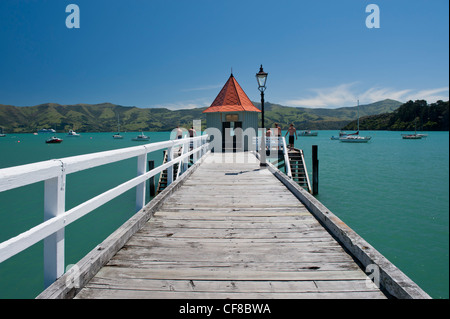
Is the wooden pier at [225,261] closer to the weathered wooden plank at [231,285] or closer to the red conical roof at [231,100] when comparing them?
the weathered wooden plank at [231,285]

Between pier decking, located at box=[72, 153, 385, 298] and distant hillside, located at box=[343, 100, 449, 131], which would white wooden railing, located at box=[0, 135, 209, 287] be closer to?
pier decking, located at box=[72, 153, 385, 298]

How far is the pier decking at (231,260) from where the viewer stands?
226 cm

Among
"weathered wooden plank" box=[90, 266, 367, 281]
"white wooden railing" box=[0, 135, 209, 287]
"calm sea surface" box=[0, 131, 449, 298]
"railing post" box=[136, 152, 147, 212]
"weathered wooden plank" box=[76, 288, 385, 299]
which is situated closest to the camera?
"white wooden railing" box=[0, 135, 209, 287]

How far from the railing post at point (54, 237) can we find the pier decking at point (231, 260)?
30 centimetres

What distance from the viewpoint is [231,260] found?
9.27 ft

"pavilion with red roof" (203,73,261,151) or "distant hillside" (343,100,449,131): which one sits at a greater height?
"distant hillside" (343,100,449,131)

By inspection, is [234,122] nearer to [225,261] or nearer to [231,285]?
[225,261]

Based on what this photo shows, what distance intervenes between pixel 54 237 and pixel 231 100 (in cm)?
1876

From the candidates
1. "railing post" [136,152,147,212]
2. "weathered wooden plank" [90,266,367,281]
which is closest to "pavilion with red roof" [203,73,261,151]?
"railing post" [136,152,147,212]

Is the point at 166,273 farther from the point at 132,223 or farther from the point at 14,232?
the point at 14,232

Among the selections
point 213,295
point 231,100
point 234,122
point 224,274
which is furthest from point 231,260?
point 231,100

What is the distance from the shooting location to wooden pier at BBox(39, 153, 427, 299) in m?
2.23
